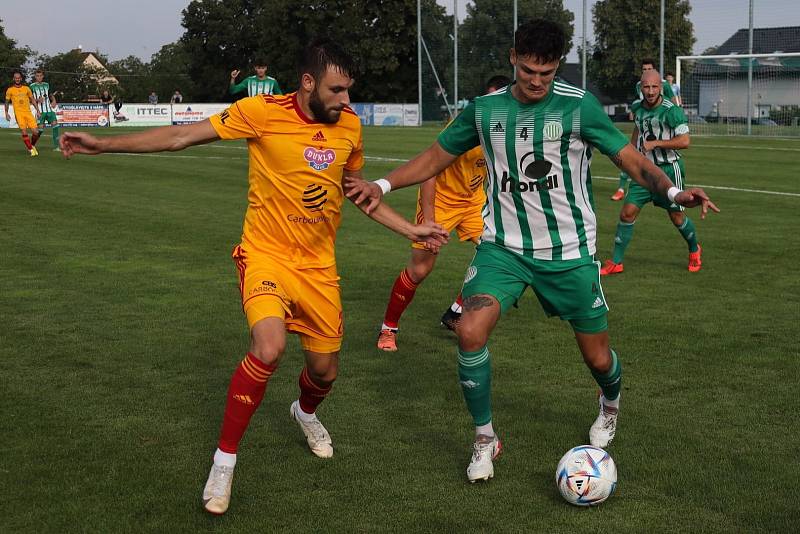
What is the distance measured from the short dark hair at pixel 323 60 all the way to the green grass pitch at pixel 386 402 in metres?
2.07

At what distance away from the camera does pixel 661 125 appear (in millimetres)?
11430

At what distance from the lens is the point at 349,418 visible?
6.06m

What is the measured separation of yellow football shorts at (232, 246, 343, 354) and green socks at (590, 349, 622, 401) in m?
1.49

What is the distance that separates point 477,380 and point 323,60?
1.83 meters

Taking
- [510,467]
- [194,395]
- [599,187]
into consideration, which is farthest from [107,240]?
[599,187]

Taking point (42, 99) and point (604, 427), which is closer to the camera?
point (604, 427)

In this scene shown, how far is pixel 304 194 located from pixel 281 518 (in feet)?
5.54

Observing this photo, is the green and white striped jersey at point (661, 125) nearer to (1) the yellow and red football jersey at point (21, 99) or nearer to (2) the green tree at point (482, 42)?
(1) the yellow and red football jersey at point (21, 99)

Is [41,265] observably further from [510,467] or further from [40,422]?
[510,467]

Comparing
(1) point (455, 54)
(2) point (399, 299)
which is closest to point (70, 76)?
(1) point (455, 54)

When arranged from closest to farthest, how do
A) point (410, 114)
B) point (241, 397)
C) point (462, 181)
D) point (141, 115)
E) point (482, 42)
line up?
1. point (241, 397)
2. point (462, 181)
3. point (141, 115)
4. point (482, 42)
5. point (410, 114)

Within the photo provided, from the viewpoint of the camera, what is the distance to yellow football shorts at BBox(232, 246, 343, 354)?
5.02 m

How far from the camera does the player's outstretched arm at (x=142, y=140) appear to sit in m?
4.80

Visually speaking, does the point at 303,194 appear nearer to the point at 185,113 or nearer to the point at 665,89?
the point at 665,89
